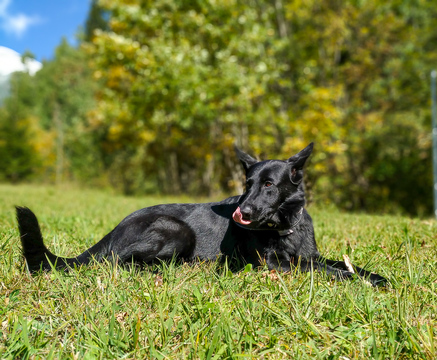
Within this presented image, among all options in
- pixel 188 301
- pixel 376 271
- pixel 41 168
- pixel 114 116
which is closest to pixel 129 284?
pixel 188 301

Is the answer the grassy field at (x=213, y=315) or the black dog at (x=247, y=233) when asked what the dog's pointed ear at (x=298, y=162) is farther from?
the grassy field at (x=213, y=315)

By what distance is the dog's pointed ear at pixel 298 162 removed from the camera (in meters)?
3.52

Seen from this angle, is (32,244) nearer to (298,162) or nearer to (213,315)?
(213,315)

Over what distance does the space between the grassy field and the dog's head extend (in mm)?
438

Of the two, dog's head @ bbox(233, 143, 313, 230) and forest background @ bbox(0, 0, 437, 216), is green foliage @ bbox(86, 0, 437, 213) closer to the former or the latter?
forest background @ bbox(0, 0, 437, 216)

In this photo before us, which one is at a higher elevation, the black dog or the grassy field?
the black dog

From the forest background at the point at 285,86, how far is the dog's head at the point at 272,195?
364 inches

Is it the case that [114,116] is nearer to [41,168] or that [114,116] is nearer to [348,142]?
[348,142]

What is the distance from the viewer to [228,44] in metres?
14.3

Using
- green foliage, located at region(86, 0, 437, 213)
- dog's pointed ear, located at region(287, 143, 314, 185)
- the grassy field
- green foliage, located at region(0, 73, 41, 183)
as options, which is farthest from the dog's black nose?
green foliage, located at region(0, 73, 41, 183)

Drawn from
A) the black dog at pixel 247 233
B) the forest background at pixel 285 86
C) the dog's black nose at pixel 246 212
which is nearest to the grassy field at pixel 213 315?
the black dog at pixel 247 233

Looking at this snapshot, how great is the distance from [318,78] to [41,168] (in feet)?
95.4

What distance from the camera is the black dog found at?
3.28 metres

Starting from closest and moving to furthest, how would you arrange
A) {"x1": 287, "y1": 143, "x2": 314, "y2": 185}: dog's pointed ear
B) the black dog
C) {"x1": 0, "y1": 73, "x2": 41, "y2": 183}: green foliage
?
the black dog < {"x1": 287, "y1": 143, "x2": 314, "y2": 185}: dog's pointed ear < {"x1": 0, "y1": 73, "x2": 41, "y2": 183}: green foliage
